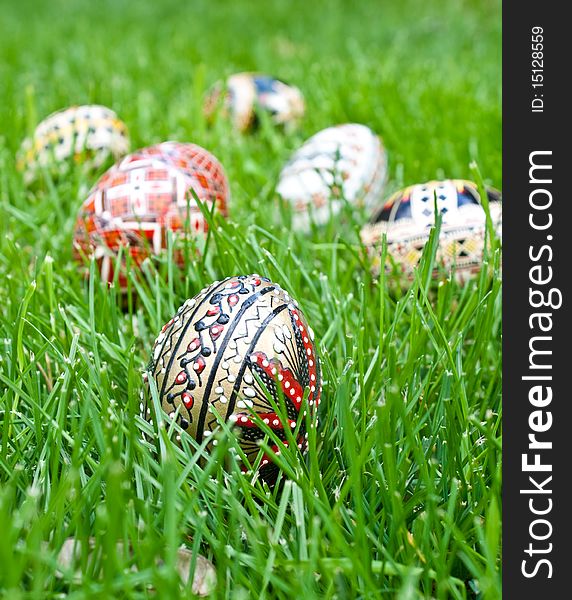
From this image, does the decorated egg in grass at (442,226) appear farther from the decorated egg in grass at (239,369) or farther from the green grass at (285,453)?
the decorated egg in grass at (239,369)

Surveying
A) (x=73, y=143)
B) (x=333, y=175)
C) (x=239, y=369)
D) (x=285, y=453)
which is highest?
(x=73, y=143)

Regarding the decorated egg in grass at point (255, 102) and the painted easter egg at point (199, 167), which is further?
the decorated egg in grass at point (255, 102)

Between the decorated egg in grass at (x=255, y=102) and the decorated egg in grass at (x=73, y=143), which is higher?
the decorated egg in grass at (x=255, y=102)

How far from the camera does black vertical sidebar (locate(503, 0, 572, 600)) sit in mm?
996

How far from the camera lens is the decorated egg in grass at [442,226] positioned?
1746 millimetres

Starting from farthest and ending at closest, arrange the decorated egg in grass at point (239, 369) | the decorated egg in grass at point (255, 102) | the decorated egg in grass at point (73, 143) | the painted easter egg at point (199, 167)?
1. the decorated egg in grass at point (255, 102)
2. the decorated egg in grass at point (73, 143)
3. the painted easter egg at point (199, 167)
4. the decorated egg in grass at point (239, 369)

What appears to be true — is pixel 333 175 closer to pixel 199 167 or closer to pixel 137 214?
pixel 199 167

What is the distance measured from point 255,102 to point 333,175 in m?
0.98

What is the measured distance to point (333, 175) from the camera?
2035 mm

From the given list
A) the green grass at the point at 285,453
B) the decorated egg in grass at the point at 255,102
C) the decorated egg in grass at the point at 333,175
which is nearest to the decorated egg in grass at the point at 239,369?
the green grass at the point at 285,453

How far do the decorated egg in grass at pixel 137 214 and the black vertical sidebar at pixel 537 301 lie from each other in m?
0.78

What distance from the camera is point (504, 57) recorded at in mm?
1252

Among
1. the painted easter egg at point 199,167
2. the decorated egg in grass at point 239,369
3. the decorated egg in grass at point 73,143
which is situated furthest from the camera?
the decorated egg in grass at point 73,143

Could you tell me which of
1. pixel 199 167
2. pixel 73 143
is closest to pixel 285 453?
pixel 199 167
